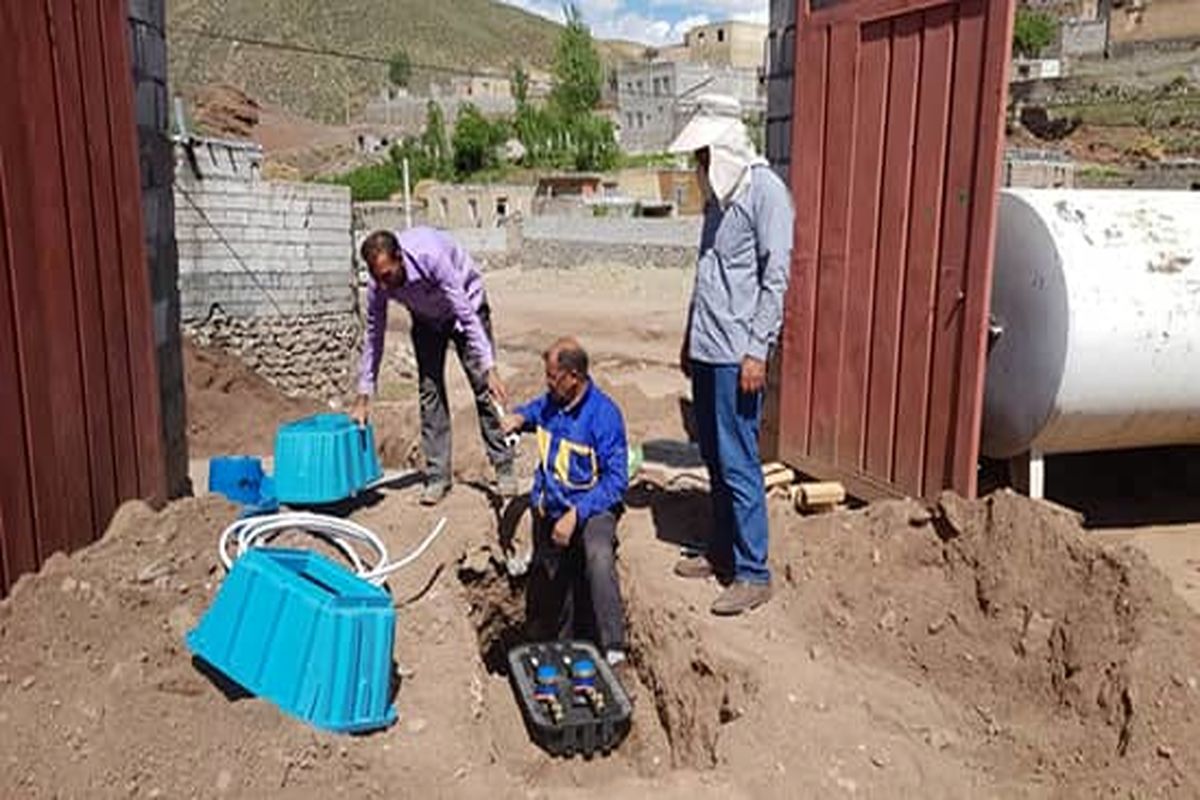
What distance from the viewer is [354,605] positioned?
3109 millimetres

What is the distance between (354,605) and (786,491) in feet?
8.69

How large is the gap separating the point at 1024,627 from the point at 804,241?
2.29 meters

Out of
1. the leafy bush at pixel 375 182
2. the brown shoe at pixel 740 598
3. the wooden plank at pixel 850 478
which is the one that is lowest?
the brown shoe at pixel 740 598

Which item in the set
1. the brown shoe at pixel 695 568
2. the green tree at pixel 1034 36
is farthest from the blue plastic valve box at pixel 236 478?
the green tree at pixel 1034 36

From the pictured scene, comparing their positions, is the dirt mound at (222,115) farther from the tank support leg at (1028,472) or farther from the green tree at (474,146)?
the tank support leg at (1028,472)

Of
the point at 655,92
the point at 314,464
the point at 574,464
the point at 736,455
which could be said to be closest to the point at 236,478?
the point at 314,464

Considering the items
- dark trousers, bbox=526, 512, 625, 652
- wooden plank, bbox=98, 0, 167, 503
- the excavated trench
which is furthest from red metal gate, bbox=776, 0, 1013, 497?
wooden plank, bbox=98, 0, 167, 503

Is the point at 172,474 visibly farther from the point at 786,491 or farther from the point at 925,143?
the point at 925,143

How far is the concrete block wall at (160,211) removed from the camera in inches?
184

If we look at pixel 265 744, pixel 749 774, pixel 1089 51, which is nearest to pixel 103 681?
pixel 265 744

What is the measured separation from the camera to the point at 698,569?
4.54m

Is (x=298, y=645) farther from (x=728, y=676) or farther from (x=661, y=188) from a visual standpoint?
(x=661, y=188)

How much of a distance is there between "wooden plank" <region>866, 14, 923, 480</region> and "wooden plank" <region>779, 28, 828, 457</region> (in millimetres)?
481

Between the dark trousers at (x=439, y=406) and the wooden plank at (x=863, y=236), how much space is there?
1.78 metres
